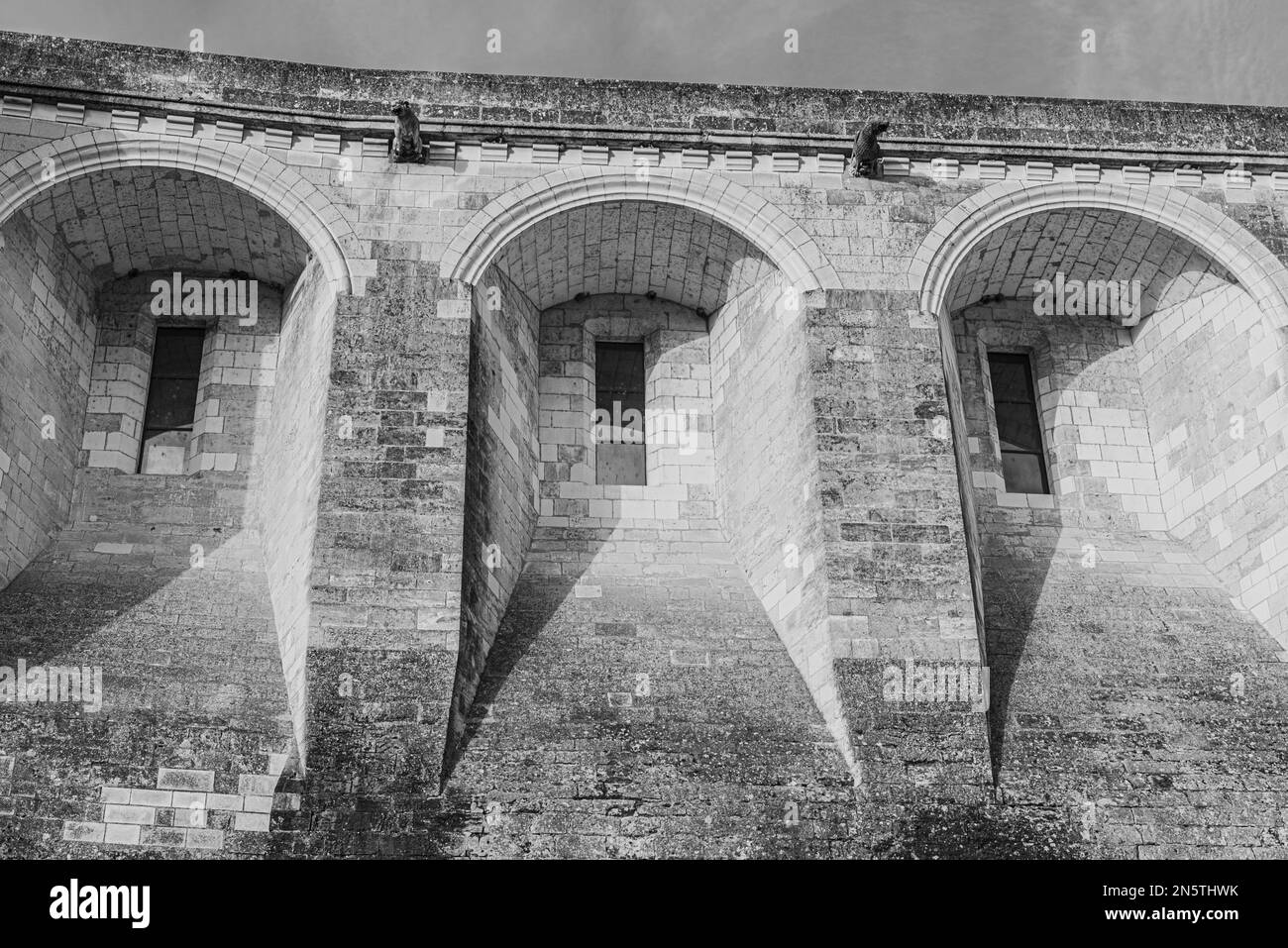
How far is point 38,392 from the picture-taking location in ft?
38.2

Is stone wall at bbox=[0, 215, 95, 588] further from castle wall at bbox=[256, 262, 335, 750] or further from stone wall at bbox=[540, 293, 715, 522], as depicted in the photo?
stone wall at bbox=[540, 293, 715, 522]

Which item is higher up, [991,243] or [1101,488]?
[991,243]

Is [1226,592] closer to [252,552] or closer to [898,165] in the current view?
[898,165]

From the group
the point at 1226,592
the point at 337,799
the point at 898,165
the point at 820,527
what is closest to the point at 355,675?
the point at 337,799

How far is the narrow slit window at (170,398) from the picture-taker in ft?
40.6

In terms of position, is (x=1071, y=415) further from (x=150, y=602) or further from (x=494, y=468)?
(x=150, y=602)

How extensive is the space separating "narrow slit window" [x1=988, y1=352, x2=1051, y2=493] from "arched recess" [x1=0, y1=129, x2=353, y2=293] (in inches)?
250

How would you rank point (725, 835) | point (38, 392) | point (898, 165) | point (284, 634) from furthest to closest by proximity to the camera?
point (898, 165) < point (38, 392) < point (284, 634) < point (725, 835)

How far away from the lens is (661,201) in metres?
12.2

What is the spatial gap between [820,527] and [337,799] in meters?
4.18

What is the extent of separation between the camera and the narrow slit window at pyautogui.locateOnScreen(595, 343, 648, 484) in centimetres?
1273

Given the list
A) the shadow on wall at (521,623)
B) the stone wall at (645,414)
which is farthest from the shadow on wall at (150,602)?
the stone wall at (645,414)

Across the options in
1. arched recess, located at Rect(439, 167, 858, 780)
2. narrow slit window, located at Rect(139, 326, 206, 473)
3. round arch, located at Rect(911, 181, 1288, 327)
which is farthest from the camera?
narrow slit window, located at Rect(139, 326, 206, 473)

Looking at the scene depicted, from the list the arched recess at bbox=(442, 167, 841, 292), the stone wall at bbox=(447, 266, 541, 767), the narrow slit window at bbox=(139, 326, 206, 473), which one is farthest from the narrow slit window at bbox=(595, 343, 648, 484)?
the narrow slit window at bbox=(139, 326, 206, 473)
